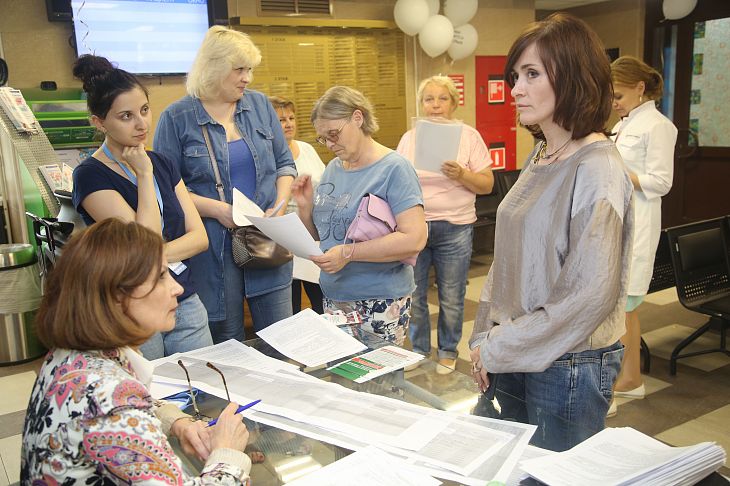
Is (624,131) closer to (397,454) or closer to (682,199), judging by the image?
(397,454)

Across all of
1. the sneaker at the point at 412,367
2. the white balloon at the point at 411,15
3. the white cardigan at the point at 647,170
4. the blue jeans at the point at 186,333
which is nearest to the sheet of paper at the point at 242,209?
the blue jeans at the point at 186,333

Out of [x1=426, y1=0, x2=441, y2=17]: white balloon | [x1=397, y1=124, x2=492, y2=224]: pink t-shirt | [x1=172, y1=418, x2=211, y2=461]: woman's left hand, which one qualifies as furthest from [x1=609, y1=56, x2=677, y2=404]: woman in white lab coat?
[x1=426, y1=0, x2=441, y2=17]: white balloon

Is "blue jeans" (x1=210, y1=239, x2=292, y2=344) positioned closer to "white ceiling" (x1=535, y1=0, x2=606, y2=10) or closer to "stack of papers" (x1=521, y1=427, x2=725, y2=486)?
"stack of papers" (x1=521, y1=427, x2=725, y2=486)

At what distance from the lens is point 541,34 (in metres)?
1.37

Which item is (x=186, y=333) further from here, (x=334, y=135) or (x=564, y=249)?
(x=564, y=249)

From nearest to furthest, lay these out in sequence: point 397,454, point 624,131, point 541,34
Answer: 1. point 397,454
2. point 541,34
3. point 624,131

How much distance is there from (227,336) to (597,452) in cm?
154

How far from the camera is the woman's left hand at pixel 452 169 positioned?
3.25 meters

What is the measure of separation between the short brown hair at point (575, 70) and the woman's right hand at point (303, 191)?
1.15 metres

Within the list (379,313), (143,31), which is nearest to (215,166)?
(379,313)

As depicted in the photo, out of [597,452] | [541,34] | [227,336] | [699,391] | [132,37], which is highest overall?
[132,37]

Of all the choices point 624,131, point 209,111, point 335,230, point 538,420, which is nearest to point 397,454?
point 538,420

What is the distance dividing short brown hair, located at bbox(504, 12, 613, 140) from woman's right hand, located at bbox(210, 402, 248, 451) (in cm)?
96

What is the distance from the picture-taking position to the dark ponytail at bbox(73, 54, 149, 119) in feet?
6.05
